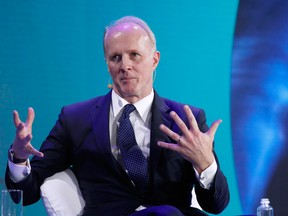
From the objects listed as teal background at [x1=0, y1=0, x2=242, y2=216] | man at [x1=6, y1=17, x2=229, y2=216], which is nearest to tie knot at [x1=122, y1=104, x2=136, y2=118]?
man at [x1=6, y1=17, x2=229, y2=216]

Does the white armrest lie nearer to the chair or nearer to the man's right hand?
the chair

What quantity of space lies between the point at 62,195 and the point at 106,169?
0.80 feet

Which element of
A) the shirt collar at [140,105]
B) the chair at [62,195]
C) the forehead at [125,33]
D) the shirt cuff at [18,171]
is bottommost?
the chair at [62,195]

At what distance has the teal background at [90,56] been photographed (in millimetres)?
3754

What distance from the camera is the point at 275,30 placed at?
4164 millimetres

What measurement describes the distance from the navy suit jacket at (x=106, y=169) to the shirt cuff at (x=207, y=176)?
56mm

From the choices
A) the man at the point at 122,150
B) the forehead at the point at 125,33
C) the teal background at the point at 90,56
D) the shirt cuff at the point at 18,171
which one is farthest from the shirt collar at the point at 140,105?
the teal background at the point at 90,56

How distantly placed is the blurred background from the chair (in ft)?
2.97

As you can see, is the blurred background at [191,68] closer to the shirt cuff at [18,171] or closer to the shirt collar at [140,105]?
the shirt collar at [140,105]

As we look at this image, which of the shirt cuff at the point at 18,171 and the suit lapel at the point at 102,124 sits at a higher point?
the suit lapel at the point at 102,124

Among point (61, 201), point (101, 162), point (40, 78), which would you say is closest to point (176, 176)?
point (101, 162)

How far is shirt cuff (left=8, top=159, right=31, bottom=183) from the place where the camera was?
2707 millimetres

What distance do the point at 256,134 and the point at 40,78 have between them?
1.53 m

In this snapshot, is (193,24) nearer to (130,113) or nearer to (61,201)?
(130,113)
